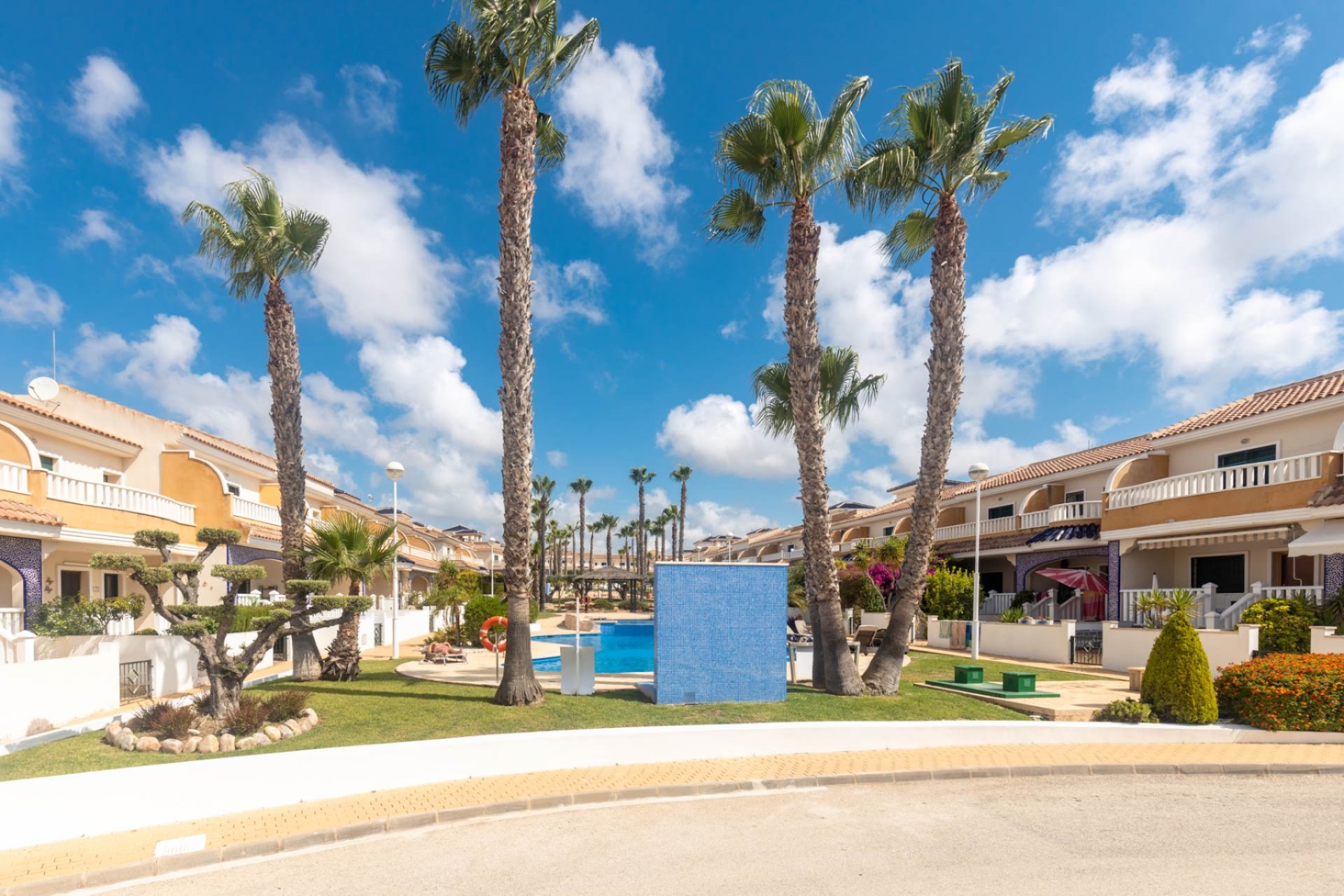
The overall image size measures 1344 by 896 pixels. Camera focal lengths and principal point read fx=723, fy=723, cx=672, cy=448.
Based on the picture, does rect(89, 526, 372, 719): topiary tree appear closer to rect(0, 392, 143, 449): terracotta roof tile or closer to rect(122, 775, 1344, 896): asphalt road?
rect(122, 775, 1344, 896): asphalt road

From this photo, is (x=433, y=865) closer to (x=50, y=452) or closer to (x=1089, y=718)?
(x=1089, y=718)

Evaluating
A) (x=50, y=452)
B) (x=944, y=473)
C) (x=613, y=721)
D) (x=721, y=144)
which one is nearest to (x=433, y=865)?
(x=613, y=721)

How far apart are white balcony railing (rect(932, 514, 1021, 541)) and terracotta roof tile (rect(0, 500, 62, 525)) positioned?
28.0 meters

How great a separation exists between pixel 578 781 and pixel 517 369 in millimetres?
6608

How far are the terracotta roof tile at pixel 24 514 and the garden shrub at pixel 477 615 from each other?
1128 cm

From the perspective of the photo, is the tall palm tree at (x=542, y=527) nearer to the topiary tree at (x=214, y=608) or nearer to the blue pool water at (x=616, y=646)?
the blue pool water at (x=616, y=646)

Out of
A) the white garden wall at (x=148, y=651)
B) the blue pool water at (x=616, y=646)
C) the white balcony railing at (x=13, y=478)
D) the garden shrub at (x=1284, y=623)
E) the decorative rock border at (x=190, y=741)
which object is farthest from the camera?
the blue pool water at (x=616, y=646)

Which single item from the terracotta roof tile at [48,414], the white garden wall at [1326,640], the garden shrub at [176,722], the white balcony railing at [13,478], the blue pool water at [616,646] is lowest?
the blue pool water at [616,646]

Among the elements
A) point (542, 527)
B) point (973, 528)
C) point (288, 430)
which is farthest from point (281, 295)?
point (542, 527)

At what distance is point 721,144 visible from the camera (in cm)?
1448

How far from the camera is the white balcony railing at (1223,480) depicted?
17391 mm

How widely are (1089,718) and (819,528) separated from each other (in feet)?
18.4

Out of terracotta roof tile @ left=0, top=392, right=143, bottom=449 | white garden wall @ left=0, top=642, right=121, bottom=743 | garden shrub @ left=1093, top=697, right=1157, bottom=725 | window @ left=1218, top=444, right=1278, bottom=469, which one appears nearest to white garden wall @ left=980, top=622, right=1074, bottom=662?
window @ left=1218, top=444, right=1278, bottom=469

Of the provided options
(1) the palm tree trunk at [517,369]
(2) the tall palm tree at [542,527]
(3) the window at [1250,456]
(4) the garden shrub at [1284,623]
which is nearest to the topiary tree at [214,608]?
(1) the palm tree trunk at [517,369]
